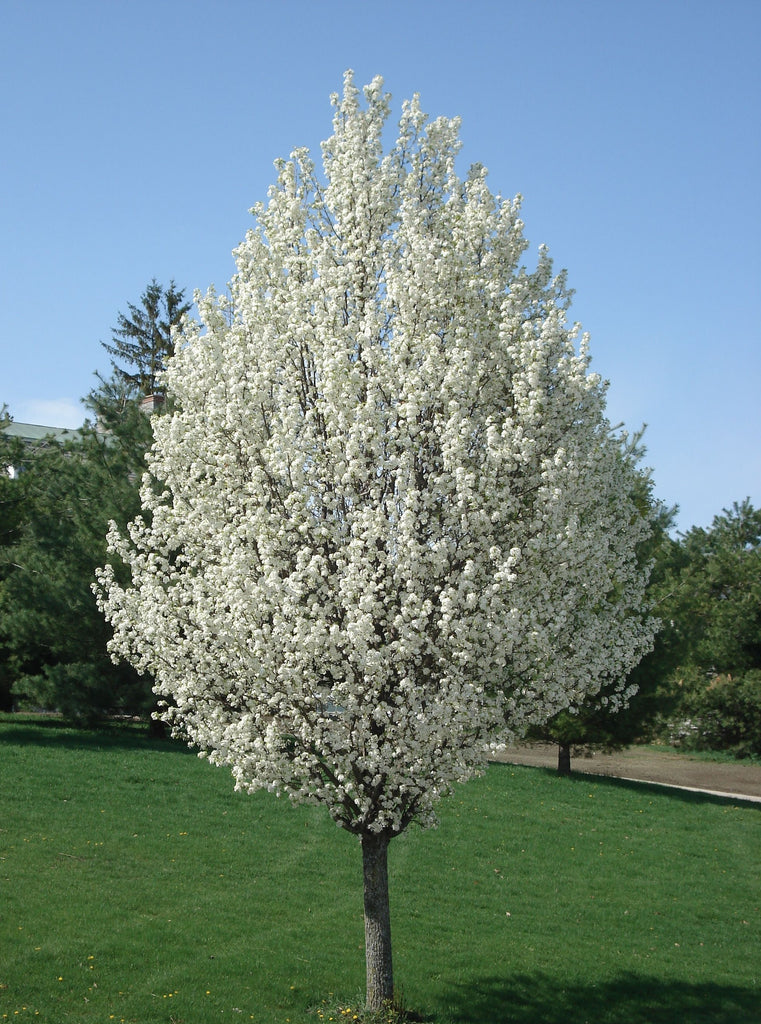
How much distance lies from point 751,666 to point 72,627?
93.4ft

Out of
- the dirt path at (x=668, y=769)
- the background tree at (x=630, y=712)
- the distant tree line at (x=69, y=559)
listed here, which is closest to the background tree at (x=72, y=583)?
the distant tree line at (x=69, y=559)

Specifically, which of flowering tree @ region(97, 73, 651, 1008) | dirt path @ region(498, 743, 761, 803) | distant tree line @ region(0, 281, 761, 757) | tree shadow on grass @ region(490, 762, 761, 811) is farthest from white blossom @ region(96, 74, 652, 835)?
dirt path @ region(498, 743, 761, 803)

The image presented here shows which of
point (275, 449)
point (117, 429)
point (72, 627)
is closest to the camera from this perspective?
point (275, 449)

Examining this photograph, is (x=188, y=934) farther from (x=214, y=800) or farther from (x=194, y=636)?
(x=214, y=800)


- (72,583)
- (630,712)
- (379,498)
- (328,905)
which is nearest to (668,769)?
(630,712)

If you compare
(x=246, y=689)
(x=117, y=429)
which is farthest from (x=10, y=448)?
(x=246, y=689)

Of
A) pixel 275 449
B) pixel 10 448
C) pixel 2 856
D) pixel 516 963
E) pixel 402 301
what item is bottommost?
pixel 516 963

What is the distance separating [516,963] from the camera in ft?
44.6

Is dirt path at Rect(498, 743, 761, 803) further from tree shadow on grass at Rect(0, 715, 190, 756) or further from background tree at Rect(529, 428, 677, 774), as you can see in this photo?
tree shadow on grass at Rect(0, 715, 190, 756)

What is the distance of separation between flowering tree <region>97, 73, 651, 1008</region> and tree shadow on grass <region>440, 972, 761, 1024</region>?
1.73m

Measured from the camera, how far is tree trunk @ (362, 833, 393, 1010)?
1088 cm

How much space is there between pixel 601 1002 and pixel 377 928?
162 inches

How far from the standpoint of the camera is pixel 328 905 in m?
15.1

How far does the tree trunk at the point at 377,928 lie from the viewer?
35.7 ft
